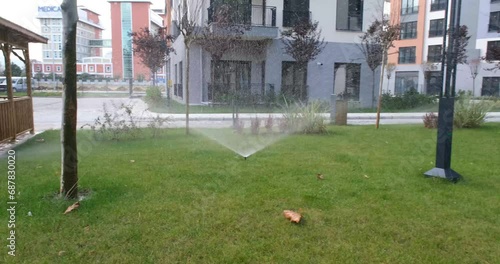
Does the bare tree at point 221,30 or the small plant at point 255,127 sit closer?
the small plant at point 255,127

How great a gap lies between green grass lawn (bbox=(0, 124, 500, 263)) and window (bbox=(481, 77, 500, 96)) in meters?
39.5

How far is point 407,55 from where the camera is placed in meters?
48.0

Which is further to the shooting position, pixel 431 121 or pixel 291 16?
pixel 291 16

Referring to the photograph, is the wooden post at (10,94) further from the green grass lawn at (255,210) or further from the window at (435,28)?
the window at (435,28)

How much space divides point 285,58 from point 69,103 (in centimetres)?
1741

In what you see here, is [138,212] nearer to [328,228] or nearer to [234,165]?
[328,228]

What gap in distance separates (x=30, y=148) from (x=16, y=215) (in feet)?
14.5

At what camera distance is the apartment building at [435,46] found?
39.2 m

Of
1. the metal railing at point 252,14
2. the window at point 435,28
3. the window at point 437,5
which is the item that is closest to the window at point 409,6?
the window at point 437,5

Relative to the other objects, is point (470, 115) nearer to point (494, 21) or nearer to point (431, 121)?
point (431, 121)

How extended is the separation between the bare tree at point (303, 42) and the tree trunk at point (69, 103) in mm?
15841

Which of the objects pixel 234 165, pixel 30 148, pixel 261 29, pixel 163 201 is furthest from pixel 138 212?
pixel 261 29

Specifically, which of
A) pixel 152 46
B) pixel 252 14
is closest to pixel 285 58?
pixel 252 14

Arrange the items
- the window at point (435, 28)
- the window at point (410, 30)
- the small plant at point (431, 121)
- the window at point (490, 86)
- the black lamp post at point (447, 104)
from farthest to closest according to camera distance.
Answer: the window at point (410, 30) → the window at point (435, 28) → the window at point (490, 86) → the small plant at point (431, 121) → the black lamp post at point (447, 104)
